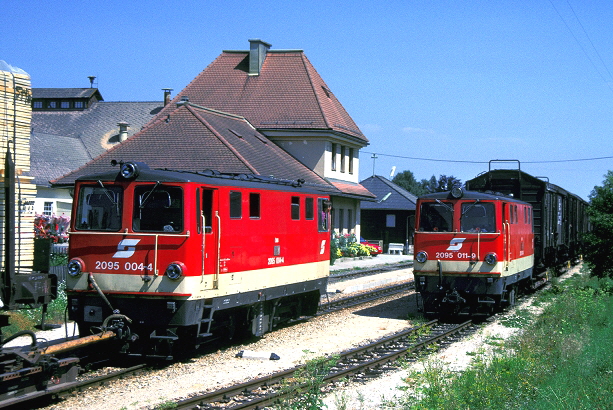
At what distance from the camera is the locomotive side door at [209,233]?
39.8 feet

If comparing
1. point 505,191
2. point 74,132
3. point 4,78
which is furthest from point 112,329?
point 74,132

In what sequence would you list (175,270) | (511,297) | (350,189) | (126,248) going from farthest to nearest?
(350,189) → (511,297) → (126,248) → (175,270)

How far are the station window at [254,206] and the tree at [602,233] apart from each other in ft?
41.5

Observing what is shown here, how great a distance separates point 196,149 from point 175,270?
1958 cm

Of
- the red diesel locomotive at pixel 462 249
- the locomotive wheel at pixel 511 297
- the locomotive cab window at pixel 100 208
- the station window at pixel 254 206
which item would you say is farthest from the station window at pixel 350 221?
the locomotive cab window at pixel 100 208

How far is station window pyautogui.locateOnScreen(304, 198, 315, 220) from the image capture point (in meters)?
16.9

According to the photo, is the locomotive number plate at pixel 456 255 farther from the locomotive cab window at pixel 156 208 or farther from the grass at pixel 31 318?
the grass at pixel 31 318

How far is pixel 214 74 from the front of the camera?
42.5m

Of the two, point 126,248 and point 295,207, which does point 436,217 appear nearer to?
point 295,207

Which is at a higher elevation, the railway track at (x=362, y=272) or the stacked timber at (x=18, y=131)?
the stacked timber at (x=18, y=131)

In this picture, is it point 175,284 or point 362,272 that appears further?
point 362,272

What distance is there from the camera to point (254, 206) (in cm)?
1411

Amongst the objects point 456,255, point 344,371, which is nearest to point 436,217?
point 456,255

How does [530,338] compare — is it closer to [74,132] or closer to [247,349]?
[247,349]
